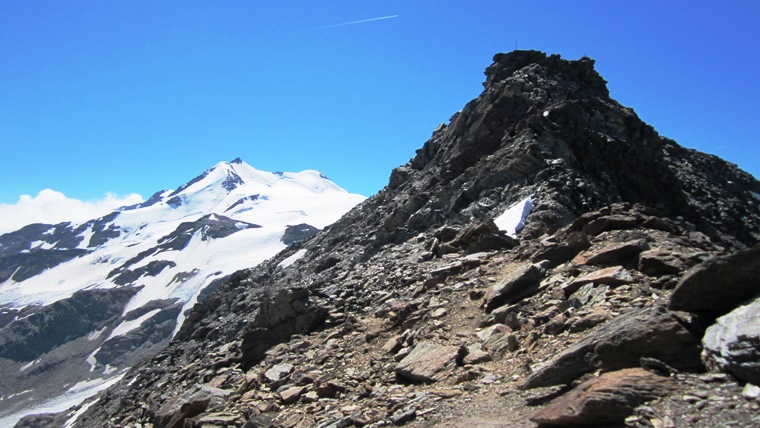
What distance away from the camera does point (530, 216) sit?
22047 mm

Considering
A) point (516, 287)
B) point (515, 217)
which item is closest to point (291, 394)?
point (516, 287)

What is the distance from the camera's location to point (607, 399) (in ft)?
21.3

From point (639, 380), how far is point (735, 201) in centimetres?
4425

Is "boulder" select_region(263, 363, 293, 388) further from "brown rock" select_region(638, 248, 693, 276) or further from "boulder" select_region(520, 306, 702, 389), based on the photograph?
"brown rock" select_region(638, 248, 693, 276)

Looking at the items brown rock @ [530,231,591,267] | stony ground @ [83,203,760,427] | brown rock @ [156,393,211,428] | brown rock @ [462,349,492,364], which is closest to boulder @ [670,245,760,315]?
stony ground @ [83,203,760,427]

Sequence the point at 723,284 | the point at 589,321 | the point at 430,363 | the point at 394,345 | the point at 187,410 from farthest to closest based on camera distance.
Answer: the point at 187,410 < the point at 394,345 < the point at 430,363 < the point at 589,321 < the point at 723,284

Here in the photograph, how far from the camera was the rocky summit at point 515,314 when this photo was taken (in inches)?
277

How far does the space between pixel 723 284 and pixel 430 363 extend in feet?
18.5

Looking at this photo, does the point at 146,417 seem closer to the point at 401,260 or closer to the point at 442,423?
the point at 401,260

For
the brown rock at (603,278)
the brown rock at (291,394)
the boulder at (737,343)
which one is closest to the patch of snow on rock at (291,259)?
the brown rock at (291,394)

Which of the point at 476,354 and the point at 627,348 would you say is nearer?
the point at 627,348

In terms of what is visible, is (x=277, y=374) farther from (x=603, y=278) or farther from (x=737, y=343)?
(x=737, y=343)

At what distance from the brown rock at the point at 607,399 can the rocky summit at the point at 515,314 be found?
Answer: 0.03 m

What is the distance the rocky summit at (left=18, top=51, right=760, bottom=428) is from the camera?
277 inches
